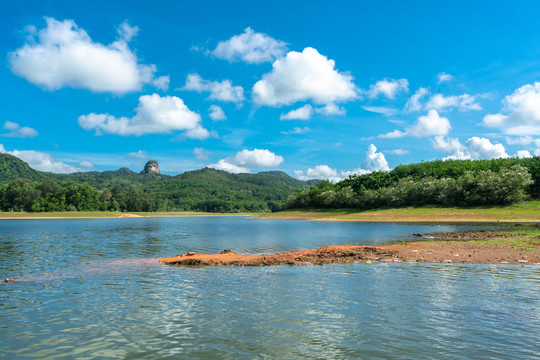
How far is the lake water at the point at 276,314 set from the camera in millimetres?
9086

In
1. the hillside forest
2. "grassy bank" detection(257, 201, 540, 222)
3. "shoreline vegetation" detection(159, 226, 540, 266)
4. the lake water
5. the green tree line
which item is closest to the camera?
the lake water

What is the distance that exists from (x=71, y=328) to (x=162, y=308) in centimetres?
310

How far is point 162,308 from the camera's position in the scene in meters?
13.0

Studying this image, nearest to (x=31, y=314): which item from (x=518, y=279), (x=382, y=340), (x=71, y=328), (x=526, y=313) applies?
(x=71, y=328)

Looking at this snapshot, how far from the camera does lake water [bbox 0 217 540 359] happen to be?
909cm

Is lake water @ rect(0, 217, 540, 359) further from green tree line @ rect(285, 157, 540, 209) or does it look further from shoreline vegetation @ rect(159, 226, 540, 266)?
green tree line @ rect(285, 157, 540, 209)

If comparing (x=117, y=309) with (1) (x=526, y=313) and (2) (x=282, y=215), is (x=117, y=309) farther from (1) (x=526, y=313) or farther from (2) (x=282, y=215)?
(2) (x=282, y=215)

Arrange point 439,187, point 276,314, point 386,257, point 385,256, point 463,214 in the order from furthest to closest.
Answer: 1. point 439,187
2. point 463,214
3. point 385,256
4. point 386,257
5. point 276,314

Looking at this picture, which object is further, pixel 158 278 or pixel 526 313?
pixel 158 278

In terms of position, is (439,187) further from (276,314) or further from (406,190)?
(276,314)

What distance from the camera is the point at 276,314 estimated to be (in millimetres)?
12062

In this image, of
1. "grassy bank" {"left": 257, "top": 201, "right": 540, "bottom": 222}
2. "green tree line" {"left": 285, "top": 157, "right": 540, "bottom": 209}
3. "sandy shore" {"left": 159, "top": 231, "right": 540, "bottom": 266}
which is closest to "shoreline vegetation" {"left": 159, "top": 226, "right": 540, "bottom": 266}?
"sandy shore" {"left": 159, "top": 231, "right": 540, "bottom": 266}

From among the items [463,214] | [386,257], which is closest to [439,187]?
[463,214]

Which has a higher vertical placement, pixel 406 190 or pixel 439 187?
pixel 439 187
